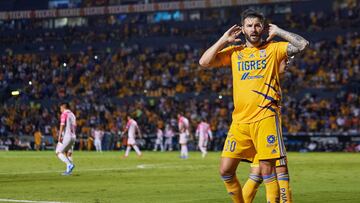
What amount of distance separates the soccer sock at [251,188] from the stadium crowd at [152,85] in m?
40.0

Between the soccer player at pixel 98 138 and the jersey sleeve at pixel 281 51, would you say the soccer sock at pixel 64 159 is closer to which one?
the jersey sleeve at pixel 281 51

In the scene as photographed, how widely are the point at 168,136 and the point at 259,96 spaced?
46620mm

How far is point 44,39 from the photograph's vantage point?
244 feet

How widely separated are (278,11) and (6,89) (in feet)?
77.8

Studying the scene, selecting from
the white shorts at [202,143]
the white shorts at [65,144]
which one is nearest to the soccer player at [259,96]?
the white shorts at [65,144]

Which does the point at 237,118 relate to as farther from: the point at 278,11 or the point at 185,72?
the point at 278,11

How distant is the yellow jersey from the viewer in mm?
10062

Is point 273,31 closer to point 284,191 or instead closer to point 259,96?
point 259,96

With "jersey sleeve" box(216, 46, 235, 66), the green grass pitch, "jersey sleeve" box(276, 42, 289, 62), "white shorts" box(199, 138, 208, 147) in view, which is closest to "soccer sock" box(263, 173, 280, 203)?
"jersey sleeve" box(276, 42, 289, 62)

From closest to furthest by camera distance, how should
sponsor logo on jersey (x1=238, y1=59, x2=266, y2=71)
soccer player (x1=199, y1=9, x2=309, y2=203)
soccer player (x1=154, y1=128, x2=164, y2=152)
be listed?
soccer player (x1=199, y1=9, x2=309, y2=203) < sponsor logo on jersey (x1=238, y1=59, x2=266, y2=71) < soccer player (x1=154, y1=128, x2=164, y2=152)

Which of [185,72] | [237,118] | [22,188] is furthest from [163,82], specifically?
[237,118]

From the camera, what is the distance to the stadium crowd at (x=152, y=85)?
5394 cm

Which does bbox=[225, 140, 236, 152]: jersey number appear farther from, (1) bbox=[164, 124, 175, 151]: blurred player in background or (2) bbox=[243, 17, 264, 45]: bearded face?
(1) bbox=[164, 124, 175, 151]: blurred player in background

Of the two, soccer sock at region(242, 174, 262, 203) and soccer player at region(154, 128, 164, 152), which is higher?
soccer sock at region(242, 174, 262, 203)
